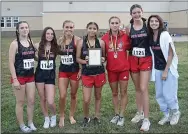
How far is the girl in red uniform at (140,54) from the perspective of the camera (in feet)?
16.8

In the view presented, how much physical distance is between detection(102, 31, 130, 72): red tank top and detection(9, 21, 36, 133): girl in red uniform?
129 cm

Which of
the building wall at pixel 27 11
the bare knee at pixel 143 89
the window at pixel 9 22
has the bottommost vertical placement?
the bare knee at pixel 143 89

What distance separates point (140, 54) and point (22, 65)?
6.43ft

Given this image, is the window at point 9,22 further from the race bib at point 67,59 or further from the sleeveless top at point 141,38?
the sleeveless top at point 141,38

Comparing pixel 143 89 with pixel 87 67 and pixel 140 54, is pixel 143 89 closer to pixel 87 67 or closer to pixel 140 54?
pixel 140 54

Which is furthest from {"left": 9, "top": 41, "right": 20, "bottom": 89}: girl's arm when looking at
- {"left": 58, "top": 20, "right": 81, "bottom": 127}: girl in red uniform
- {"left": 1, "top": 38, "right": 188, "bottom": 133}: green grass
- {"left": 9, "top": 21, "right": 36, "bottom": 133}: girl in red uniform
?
{"left": 1, "top": 38, "right": 188, "bottom": 133}: green grass

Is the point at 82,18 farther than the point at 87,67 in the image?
Yes

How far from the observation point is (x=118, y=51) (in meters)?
5.19

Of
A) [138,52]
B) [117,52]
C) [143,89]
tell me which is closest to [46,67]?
[117,52]

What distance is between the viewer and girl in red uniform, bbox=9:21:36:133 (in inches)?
188

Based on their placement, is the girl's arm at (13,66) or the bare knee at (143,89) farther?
the bare knee at (143,89)

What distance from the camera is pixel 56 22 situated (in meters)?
41.2

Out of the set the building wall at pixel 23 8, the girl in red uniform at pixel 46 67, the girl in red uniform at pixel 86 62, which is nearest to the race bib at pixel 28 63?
the girl in red uniform at pixel 46 67

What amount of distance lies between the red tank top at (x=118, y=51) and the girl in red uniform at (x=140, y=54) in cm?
11
